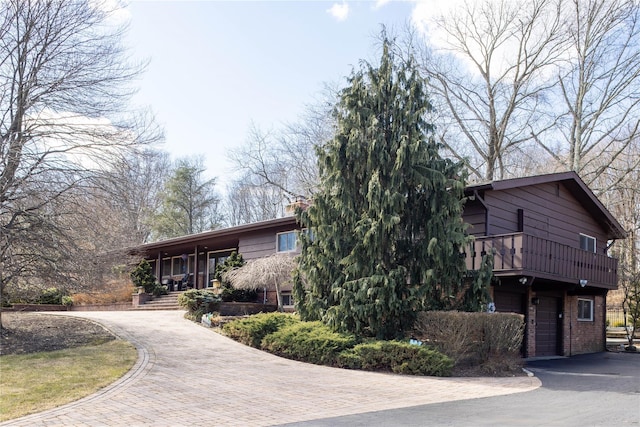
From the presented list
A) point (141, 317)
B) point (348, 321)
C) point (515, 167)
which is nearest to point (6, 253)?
point (141, 317)

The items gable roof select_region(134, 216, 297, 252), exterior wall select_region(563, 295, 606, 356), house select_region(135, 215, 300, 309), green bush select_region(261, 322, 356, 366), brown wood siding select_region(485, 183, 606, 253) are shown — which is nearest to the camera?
green bush select_region(261, 322, 356, 366)

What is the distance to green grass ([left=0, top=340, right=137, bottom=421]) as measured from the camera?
342 inches

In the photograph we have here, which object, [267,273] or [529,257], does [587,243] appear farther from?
[267,273]

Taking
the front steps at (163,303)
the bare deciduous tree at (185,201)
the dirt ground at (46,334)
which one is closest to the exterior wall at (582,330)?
the front steps at (163,303)

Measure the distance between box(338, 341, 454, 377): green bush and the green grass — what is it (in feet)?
15.8

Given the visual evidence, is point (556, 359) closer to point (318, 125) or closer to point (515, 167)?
point (515, 167)

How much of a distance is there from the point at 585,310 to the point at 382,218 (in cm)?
1215

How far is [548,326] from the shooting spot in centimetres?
1931

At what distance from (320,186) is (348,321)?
3.81 metres

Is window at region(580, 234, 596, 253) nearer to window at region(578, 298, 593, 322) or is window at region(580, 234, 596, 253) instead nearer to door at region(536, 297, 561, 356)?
window at region(578, 298, 593, 322)

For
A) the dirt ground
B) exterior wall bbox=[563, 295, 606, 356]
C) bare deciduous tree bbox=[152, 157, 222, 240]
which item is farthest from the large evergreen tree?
bare deciduous tree bbox=[152, 157, 222, 240]

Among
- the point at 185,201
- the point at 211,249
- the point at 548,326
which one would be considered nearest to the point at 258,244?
the point at 211,249

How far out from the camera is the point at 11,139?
13.8 metres

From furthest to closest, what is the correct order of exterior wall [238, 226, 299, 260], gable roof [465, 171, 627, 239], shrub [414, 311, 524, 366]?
exterior wall [238, 226, 299, 260] < gable roof [465, 171, 627, 239] < shrub [414, 311, 524, 366]
